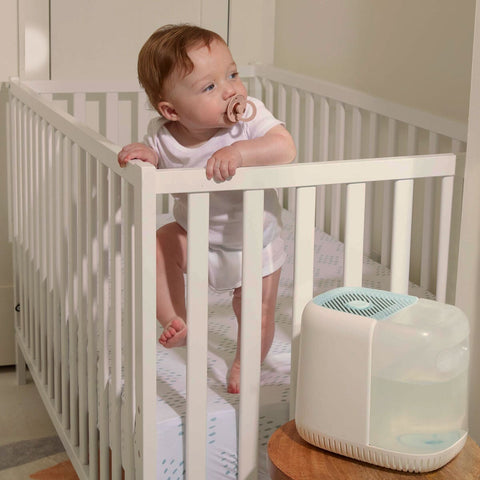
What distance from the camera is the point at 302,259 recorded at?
4.54ft

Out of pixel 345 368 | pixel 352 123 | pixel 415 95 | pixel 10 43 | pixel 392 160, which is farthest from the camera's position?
pixel 10 43

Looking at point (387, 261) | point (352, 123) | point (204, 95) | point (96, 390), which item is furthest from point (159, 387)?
point (352, 123)

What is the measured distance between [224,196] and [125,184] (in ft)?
0.75

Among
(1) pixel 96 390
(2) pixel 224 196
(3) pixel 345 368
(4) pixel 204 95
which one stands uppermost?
(4) pixel 204 95

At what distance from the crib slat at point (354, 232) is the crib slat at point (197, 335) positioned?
0.76ft

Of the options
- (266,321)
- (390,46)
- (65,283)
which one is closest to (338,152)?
(390,46)

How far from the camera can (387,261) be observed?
2.26m

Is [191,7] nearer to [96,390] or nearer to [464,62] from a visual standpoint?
[464,62]

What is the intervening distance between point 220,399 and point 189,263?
0.95 ft

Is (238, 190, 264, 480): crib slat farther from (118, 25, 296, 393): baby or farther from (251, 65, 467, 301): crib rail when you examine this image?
(251, 65, 467, 301): crib rail

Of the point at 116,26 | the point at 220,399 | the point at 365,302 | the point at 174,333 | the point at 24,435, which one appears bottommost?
the point at 24,435

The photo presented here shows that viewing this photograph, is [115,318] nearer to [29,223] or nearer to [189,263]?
[189,263]

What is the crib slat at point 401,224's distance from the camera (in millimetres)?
1438

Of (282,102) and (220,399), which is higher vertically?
(282,102)
